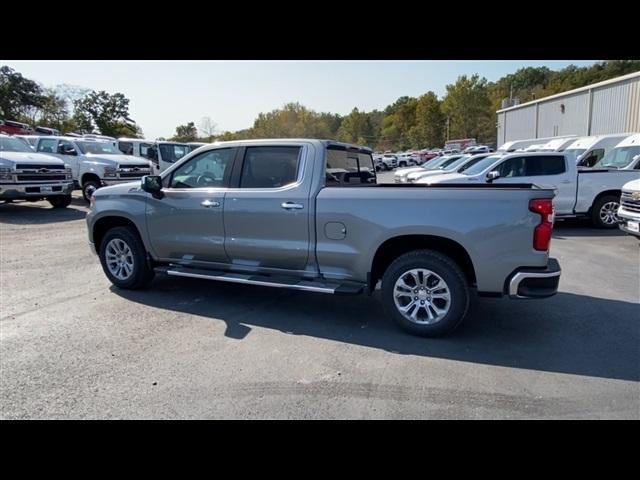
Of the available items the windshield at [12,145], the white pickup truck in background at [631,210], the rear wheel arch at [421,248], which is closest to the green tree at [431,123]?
the windshield at [12,145]

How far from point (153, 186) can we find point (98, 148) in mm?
12499

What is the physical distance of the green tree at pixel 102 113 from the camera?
51625 millimetres

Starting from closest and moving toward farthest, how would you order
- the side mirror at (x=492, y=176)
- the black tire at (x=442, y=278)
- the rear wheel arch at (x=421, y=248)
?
1. the black tire at (x=442, y=278)
2. the rear wheel arch at (x=421, y=248)
3. the side mirror at (x=492, y=176)

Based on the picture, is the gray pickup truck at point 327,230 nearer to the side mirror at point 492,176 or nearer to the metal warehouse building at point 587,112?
the side mirror at point 492,176

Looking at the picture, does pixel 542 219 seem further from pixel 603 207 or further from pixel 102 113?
pixel 102 113

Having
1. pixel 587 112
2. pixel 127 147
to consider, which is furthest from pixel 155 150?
pixel 587 112

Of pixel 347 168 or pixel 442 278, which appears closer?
pixel 442 278

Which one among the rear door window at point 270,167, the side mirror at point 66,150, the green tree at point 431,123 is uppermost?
the green tree at point 431,123

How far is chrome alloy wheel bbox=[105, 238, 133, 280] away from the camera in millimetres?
5812

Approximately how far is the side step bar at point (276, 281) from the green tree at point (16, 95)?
173 feet

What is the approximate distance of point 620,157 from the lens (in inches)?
492

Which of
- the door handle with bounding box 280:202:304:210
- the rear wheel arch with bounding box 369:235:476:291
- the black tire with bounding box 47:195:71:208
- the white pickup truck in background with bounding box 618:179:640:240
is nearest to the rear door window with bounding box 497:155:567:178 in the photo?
the white pickup truck in background with bounding box 618:179:640:240

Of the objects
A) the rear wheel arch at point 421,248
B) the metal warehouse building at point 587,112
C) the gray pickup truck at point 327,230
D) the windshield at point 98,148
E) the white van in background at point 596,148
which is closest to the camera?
the gray pickup truck at point 327,230
